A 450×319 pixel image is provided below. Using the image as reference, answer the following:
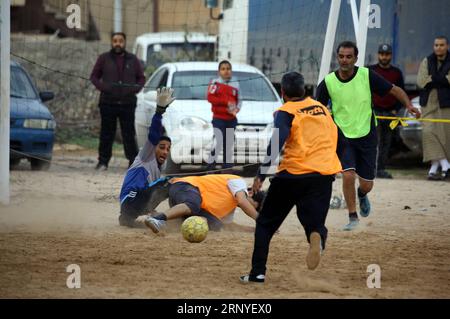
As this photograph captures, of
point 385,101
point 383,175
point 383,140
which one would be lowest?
point 383,175

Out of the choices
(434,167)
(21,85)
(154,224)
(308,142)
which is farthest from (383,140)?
(308,142)

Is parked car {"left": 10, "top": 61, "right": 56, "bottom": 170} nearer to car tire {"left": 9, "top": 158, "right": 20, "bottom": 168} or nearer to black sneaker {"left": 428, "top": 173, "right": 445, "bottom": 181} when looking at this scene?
car tire {"left": 9, "top": 158, "right": 20, "bottom": 168}

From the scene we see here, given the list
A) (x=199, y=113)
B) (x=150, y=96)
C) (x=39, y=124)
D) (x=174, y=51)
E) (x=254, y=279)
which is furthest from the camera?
(x=174, y=51)

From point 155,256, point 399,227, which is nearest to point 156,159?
point 155,256

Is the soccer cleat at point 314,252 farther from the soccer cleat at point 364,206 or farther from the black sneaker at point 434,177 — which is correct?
the black sneaker at point 434,177

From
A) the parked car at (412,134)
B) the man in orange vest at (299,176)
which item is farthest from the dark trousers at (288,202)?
the parked car at (412,134)

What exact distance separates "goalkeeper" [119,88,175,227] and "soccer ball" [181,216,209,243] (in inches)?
42.9

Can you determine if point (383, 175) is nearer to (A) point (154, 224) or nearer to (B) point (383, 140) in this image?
(B) point (383, 140)

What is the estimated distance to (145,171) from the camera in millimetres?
10617

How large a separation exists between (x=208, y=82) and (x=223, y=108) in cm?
190

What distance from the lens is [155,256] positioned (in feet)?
29.2

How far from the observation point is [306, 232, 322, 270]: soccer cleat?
7762 mm

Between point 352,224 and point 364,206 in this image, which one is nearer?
point 352,224

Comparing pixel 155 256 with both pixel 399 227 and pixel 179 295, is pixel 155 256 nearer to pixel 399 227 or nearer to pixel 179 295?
pixel 179 295
